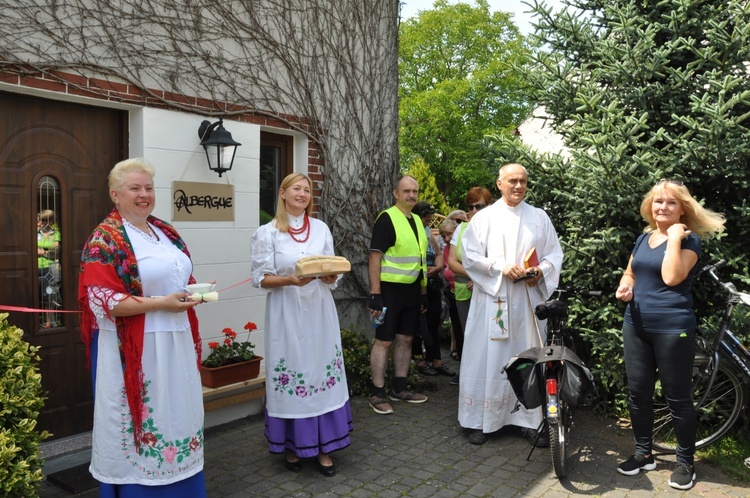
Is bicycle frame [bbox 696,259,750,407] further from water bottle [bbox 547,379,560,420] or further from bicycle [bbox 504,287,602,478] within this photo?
water bottle [bbox 547,379,560,420]

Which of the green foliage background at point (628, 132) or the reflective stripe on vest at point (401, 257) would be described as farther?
the reflective stripe on vest at point (401, 257)

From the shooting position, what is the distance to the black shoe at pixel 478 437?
4.88m

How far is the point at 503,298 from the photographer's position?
4.89 metres

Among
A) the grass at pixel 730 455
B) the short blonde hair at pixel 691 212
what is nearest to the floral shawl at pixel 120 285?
the short blonde hair at pixel 691 212

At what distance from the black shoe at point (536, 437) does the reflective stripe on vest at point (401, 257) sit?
1.59 m

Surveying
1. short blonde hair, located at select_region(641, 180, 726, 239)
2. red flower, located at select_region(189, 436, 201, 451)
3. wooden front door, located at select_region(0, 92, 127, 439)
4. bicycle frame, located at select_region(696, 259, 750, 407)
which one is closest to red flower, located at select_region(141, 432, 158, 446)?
red flower, located at select_region(189, 436, 201, 451)

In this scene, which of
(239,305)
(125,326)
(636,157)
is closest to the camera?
(125,326)

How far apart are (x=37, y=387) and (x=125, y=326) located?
1.83ft

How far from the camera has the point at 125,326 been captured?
3.13 meters

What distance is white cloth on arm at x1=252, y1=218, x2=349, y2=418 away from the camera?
168 inches

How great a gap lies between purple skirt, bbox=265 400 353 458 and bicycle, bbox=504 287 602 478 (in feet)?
4.12

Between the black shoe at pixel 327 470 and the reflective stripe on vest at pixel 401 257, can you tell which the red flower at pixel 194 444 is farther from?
the reflective stripe on vest at pixel 401 257

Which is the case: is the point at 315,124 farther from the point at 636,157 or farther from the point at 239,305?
the point at 636,157

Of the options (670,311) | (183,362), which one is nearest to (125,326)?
(183,362)
